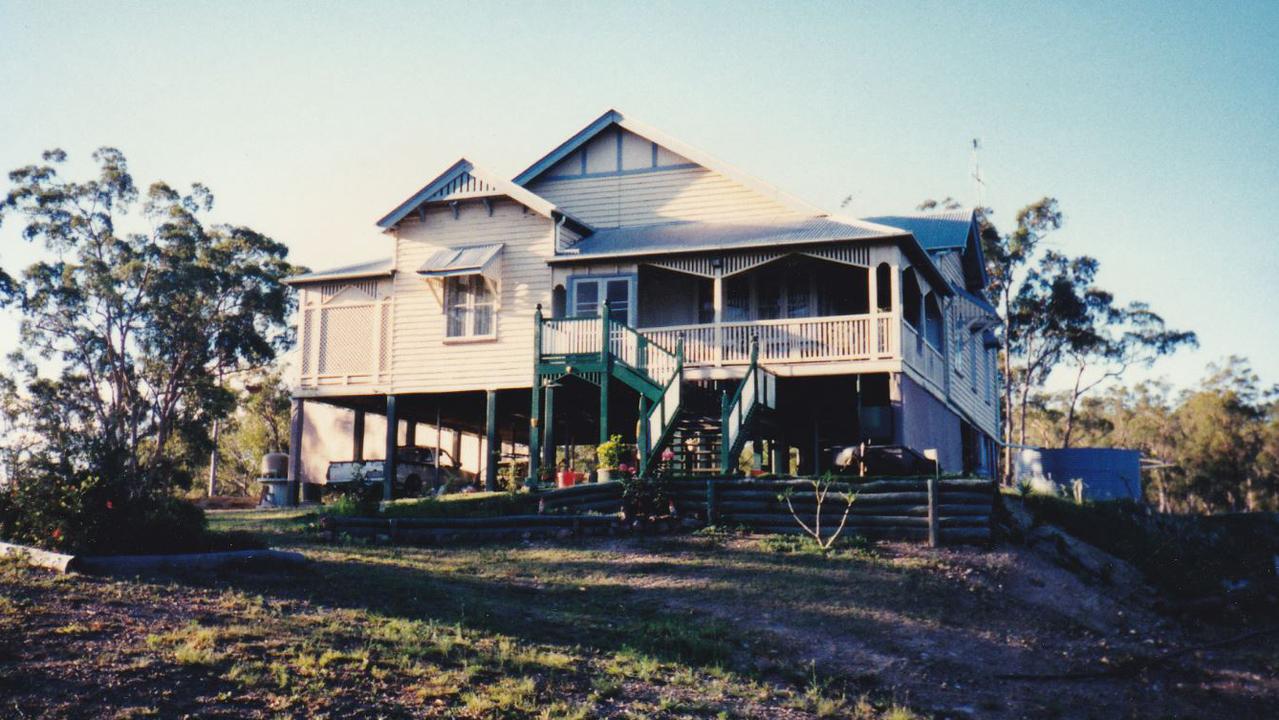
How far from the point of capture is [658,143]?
28359 mm

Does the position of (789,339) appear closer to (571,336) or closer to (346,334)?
(571,336)

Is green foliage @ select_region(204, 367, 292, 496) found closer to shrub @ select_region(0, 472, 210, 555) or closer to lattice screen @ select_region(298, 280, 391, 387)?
lattice screen @ select_region(298, 280, 391, 387)

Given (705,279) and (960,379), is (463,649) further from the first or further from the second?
(960,379)

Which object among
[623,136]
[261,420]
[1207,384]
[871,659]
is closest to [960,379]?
[623,136]

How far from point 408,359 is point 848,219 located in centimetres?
1028

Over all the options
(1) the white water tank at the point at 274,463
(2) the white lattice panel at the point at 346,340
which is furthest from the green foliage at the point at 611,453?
(1) the white water tank at the point at 274,463

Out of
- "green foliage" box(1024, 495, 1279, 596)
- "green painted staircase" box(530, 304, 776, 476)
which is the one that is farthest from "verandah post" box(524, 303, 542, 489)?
"green foliage" box(1024, 495, 1279, 596)

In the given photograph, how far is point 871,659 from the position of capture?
12688 millimetres

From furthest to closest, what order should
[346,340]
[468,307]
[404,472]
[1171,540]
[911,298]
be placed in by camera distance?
[404,472], [346,340], [468,307], [911,298], [1171,540]

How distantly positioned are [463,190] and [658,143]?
4.62 metres

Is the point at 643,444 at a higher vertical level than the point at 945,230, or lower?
lower

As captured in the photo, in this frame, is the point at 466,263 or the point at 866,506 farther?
the point at 466,263

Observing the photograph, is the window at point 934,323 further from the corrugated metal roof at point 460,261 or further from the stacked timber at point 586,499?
the stacked timber at point 586,499

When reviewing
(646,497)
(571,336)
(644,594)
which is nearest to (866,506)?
(646,497)
